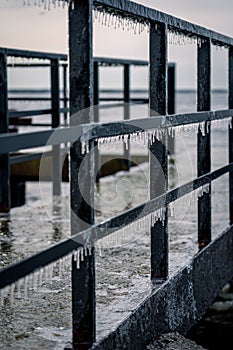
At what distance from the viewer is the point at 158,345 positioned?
3.07 metres


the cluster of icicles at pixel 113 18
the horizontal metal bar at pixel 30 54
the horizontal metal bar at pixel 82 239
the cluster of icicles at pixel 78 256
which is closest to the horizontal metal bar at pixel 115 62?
the horizontal metal bar at pixel 30 54

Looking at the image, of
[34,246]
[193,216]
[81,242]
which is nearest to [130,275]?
[34,246]

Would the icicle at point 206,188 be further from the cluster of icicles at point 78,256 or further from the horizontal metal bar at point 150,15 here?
the horizontal metal bar at point 150,15

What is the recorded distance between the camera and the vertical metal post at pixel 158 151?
3242mm

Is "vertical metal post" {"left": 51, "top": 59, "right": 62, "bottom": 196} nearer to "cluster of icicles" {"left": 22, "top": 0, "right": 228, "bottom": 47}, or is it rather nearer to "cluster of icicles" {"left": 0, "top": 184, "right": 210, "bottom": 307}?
"cluster of icicles" {"left": 0, "top": 184, "right": 210, "bottom": 307}

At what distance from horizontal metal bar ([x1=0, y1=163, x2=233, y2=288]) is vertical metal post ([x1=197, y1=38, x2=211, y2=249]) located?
2.12 ft

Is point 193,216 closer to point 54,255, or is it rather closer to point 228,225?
point 228,225

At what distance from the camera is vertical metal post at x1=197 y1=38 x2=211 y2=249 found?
410 cm

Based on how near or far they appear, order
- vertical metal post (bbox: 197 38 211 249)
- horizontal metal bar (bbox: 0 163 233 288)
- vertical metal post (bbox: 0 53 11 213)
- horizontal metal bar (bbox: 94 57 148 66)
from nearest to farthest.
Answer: horizontal metal bar (bbox: 0 163 233 288), vertical metal post (bbox: 197 38 211 249), vertical metal post (bbox: 0 53 11 213), horizontal metal bar (bbox: 94 57 148 66)

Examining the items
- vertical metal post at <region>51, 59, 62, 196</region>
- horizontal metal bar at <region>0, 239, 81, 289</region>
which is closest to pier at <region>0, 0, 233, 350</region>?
horizontal metal bar at <region>0, 239, 81, 289</region>

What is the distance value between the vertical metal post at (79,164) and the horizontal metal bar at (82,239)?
5 cm

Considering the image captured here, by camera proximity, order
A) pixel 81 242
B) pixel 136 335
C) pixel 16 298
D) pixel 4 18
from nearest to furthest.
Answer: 1. pixel 81 242
2. pixel 136 335
3. pixel 16 298
4. pixel 4 18

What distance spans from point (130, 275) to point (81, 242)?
1.17 metres

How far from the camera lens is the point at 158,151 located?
3330 mm
